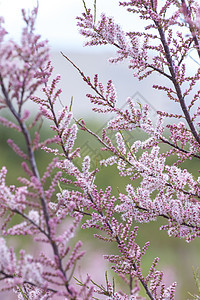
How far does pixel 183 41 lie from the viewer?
3.28 feet

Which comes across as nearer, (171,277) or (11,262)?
(11,262)

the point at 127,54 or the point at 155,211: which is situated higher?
the point at 127,54

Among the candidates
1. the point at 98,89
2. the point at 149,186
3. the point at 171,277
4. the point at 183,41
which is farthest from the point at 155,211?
the point at 171,277

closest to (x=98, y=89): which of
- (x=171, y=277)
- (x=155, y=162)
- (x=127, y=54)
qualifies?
(x=127, y=54)

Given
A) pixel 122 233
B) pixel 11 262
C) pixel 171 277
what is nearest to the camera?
pixel 11 262

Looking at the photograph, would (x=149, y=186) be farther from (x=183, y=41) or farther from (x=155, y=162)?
(x=183, y=41)

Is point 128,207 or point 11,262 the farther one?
point 128,207

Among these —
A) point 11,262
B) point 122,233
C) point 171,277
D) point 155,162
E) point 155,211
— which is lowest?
point 11,262

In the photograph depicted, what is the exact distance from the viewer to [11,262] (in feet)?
1.86

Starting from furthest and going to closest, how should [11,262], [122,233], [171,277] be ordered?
[171,277]
[122,233]
[11,262]

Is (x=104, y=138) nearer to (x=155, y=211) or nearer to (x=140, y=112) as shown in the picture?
(x=140, y=112)

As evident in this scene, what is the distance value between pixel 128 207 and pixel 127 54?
45 cm

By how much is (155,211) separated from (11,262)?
0.53 m

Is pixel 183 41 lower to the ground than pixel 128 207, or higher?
higher
